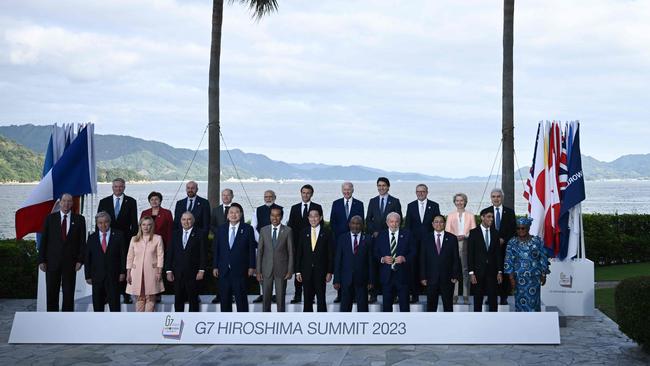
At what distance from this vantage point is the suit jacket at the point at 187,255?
8.67 meters

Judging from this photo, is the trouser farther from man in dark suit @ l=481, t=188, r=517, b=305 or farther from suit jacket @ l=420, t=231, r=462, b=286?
man in dark suit @ l=481, t=188, r=517, b=305

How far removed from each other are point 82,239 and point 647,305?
7.55m

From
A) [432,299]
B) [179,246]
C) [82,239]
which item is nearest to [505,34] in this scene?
[432,299]

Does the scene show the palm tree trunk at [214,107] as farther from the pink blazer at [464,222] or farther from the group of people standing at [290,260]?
the pink blazer at [464,222]

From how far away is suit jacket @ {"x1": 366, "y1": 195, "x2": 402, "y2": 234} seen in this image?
9648 millimetres

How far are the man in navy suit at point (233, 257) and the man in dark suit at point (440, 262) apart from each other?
2427 mm

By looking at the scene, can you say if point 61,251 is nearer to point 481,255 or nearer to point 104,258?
point 104,258

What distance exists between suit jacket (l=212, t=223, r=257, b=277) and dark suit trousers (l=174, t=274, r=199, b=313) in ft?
1.40

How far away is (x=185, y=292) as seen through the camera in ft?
29.0

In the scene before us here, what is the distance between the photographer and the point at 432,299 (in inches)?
344

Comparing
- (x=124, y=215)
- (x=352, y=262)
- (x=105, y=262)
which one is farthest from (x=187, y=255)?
(x=352, y=262)

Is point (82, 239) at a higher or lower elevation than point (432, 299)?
higher

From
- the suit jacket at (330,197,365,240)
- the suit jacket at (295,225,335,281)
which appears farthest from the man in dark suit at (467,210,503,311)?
the suit jacket at (295,225,335,281)

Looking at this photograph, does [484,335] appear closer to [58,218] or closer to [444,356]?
[444,356]
